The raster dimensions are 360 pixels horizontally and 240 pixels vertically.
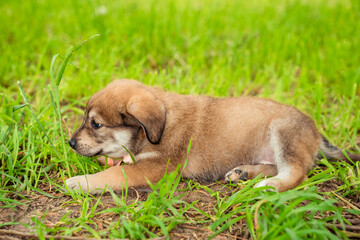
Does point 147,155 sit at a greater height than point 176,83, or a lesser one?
lesser

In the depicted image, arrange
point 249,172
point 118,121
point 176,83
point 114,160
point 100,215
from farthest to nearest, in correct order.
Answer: point 176,83 < point 114,160 < point 249,172 < point 118,121 < point 100,215

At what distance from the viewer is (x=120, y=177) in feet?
9.31

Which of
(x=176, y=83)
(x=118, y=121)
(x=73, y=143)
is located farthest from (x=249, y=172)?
(x=176, y=83)

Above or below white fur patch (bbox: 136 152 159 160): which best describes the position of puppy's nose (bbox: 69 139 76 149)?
above

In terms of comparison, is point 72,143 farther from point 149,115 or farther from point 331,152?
point 331,152

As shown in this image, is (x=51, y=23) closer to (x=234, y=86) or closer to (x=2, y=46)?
(x=2, y=46)

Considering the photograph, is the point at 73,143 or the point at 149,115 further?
the point at 73,143

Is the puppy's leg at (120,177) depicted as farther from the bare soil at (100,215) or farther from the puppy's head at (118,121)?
the puppy's head at (118,121)

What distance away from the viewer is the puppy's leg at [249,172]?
299 cm

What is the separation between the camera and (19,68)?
4605 millimetres

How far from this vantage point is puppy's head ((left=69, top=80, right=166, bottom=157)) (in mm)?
2799

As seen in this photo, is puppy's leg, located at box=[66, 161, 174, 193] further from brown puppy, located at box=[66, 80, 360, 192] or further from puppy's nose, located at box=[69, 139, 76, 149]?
puppy's nose, located at box=[69, 139, 76, 149]

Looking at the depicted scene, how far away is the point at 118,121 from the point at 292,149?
1518mm

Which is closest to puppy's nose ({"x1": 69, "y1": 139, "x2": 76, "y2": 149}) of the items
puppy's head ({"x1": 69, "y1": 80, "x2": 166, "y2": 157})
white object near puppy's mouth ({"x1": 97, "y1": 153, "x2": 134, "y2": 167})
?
puppy's head ({"x1": 69, "y1": 80, "x2": 166, "y2": 157})
